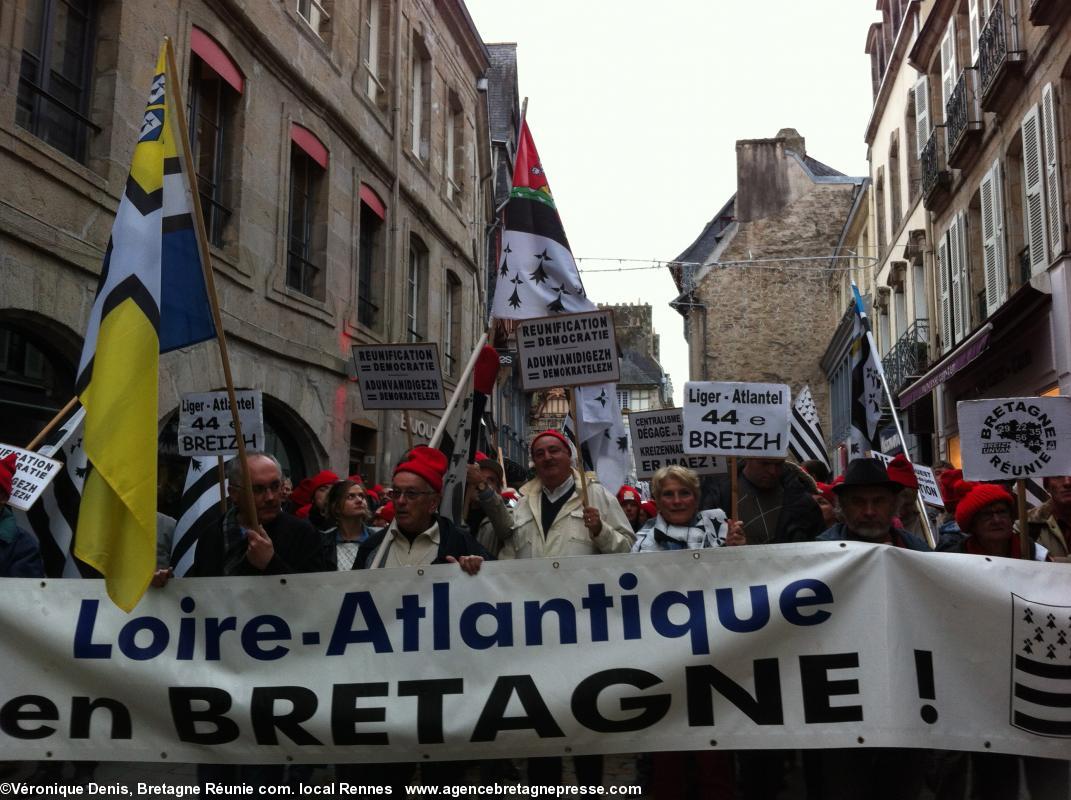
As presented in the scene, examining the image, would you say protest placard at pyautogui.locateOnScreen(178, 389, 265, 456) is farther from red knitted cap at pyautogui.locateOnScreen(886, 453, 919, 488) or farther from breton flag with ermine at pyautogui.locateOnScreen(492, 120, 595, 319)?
red knitted cap at pyautogui.locateOnScreen(886, 453, 919, 488)

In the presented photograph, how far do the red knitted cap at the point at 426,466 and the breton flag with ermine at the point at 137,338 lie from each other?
0.97 metres

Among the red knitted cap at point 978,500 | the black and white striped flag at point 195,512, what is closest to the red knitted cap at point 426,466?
the black and white striped flag at point 195,512

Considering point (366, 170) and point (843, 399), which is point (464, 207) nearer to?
point (366, 170)

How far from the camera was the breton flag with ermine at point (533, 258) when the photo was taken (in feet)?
21.9

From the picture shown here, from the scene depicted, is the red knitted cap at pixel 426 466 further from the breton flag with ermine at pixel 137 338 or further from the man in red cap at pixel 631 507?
the man in red cap at pixel 631 507

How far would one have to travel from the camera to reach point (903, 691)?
3.70 meters

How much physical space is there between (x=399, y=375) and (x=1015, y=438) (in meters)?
3.95

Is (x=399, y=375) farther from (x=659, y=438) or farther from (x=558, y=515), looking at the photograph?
(x=558, y=515)

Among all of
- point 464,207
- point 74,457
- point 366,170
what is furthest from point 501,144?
point 74,457

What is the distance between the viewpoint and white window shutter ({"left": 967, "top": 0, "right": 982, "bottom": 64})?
17.4 metres

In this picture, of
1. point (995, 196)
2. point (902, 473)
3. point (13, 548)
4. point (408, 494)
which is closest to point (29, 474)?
point (13, 548)

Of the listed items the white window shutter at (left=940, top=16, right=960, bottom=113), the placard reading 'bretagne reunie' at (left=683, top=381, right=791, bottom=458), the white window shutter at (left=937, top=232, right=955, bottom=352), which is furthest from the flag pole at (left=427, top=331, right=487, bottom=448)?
the white window shutter at (left=940, top=16, right=960, bottom=113)

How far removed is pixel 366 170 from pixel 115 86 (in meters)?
6.23

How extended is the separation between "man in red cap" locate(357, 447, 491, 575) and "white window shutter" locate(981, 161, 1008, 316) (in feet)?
45.5
